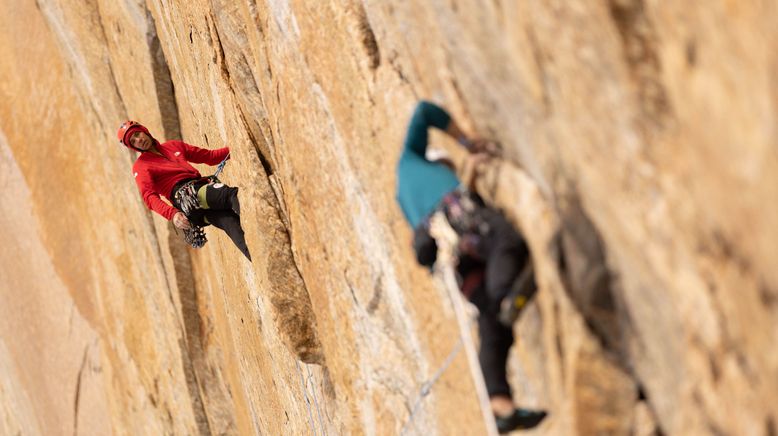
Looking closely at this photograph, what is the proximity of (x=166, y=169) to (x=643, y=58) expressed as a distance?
4745 mm

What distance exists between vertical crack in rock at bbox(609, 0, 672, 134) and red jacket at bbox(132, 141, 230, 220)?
4.41 metres

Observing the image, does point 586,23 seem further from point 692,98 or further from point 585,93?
point 692,98

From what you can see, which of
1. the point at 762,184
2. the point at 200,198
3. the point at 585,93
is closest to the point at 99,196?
the point at 200,198

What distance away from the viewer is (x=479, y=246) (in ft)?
11.8

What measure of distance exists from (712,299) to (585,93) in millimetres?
700

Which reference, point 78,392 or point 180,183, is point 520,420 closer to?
point 180,183

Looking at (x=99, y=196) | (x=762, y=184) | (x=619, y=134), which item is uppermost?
(x=99, y=196)

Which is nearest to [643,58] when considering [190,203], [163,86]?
[190,203]

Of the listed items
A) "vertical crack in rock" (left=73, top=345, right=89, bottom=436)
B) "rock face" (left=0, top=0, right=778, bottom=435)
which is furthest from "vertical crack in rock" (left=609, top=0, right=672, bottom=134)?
"vertical crack in rock" (left=73, top=345, right=89, bottom=436)

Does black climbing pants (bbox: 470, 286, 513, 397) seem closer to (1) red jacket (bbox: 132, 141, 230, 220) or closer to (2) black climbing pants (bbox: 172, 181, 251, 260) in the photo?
(1) red jacket (bbox: 132, 141, 230, 220)

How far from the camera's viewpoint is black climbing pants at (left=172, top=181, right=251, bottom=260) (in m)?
6.85

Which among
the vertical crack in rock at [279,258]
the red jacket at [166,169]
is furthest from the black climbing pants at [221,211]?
the vertical crack in rock at [279,258]

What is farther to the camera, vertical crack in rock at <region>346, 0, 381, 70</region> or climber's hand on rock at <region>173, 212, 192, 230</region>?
climber's hand on rock at <region>173, 212, 192, 230</region>

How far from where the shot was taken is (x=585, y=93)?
290 cm
